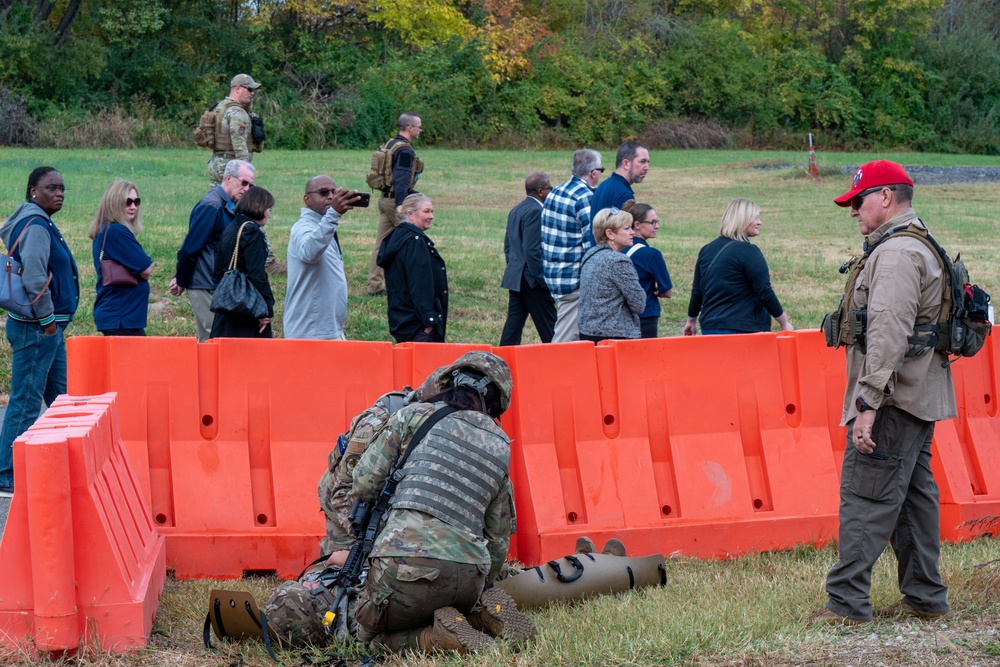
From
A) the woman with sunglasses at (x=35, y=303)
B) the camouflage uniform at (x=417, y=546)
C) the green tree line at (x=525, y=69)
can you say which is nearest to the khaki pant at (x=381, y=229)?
the woman with sunglasses at (x=35, y=303)

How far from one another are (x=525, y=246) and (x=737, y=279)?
7.86 feet

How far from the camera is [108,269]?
24.9ft

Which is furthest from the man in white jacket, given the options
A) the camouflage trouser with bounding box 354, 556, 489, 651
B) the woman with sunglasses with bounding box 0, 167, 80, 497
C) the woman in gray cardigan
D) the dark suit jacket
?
the camouflage trouser with bounding box 354, 556, 489, 651

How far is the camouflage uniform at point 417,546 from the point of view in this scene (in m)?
4.51

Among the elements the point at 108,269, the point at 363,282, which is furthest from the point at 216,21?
the point at 108,269

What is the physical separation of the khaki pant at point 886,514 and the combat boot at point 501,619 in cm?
128

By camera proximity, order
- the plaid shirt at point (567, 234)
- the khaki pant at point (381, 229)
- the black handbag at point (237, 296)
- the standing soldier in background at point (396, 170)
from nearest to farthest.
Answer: the black handbag at point (237, 296), the plaid shirt at point (567, 234), the standing soldier in background at point (396, 170), the khaki pant at point (381, 229)

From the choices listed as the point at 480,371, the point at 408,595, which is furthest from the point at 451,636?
the point at 480,371

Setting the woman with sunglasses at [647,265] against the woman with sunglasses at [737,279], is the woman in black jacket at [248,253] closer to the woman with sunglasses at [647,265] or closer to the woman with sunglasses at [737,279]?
the woman with sunglasses at [647,265]

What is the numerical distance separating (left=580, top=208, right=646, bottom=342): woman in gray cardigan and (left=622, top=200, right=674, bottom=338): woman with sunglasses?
0.20m

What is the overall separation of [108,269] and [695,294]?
3917 mm

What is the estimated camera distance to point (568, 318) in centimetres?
900

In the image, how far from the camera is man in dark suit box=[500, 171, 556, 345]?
31.1 ft

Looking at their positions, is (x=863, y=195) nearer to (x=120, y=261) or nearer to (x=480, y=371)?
(x=480, y=371)
